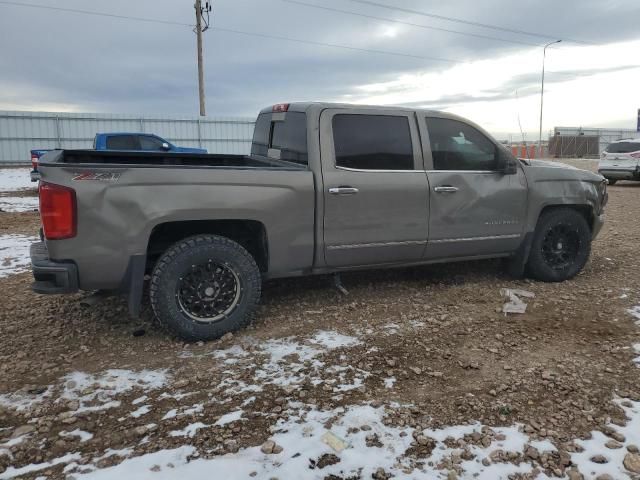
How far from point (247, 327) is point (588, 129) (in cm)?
5190

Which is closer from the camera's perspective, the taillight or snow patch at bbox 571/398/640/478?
snow patch at bbox 571/398/640/478

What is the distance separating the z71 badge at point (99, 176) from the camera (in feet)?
11.5

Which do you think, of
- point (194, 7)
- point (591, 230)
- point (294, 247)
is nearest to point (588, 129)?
point (194, 7)

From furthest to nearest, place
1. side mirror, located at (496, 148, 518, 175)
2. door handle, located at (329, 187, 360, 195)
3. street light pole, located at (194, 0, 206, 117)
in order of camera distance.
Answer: street light pole, located at (194, 0, 206, 117)
side mirror, located at (496, 148, 518, 175)
door handle, located at (329, 187, 360, 195)

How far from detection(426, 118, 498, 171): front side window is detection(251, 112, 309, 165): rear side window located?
124 centimetres

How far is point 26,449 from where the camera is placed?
2664 millimetres

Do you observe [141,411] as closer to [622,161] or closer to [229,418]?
[229,418]

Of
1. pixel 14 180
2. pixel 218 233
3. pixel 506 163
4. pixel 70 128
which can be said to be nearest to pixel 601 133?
pixel 70 128

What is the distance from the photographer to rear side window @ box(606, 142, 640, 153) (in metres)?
17.2

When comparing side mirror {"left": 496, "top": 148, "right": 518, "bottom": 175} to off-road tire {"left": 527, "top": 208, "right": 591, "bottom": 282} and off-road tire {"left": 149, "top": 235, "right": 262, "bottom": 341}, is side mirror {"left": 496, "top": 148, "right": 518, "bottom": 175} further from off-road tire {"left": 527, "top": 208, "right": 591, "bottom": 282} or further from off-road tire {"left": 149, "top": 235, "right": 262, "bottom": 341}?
off-road tire {"left": 149, "top": 235, "right": 262, "bottom": 341}

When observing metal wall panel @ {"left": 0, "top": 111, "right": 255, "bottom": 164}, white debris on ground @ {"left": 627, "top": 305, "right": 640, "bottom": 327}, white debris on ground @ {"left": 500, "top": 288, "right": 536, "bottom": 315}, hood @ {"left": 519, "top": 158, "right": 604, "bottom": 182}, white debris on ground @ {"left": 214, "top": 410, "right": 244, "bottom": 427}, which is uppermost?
metal wall panel @ {"left": 0, "top": 111, "right": 255, "bottom": 164}

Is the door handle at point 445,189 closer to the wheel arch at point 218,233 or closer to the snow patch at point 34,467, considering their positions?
the wheel arch at point 218,233

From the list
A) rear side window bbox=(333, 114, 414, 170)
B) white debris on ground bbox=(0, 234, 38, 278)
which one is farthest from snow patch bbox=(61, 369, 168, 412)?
white debris on ground bbox=(0, 234, 38, 278)

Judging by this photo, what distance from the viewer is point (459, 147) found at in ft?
16.4
